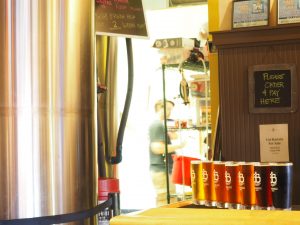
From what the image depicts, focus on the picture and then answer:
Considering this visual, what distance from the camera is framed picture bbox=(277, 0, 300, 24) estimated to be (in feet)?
7.25

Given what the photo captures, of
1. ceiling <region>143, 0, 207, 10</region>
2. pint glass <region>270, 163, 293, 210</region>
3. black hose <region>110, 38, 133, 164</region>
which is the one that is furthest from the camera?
ceiling <region>143, 0, 207, 10</region>

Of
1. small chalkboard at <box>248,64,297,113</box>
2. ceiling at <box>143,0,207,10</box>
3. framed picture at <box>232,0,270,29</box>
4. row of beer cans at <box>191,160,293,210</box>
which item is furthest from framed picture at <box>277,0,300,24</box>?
ceiling at <box>143,0,207,10</box>

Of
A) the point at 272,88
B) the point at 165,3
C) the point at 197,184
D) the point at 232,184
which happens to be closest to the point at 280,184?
the point at 232,184

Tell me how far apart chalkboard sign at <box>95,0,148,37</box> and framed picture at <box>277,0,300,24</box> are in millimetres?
640

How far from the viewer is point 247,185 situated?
161cm

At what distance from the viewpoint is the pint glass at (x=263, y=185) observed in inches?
62.0

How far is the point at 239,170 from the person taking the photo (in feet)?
5.29

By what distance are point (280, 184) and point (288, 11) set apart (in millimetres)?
973

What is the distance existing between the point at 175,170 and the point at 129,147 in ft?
7.22

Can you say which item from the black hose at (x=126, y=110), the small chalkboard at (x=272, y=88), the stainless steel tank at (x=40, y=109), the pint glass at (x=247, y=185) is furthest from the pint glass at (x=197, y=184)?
the small chalkboard at (x=272, y=88)

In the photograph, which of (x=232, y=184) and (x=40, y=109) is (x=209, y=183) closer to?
(x=232, y=184)

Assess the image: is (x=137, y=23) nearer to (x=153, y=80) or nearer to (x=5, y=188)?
(x=5, y=188)

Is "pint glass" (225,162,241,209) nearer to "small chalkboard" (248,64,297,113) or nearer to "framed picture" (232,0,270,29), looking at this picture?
"small chalkboard" (248,64,297,113)

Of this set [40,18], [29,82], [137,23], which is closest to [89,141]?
[29,82]
